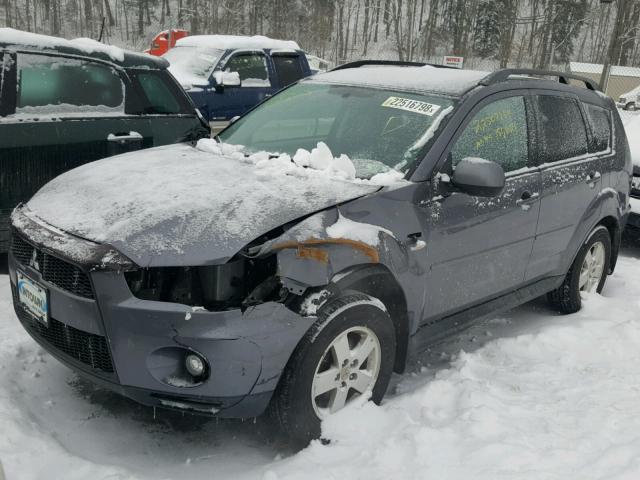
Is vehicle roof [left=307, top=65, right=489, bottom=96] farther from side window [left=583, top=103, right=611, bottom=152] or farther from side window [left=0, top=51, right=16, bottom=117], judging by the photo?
side window [left=0, top=51, right=16, bottom=117]

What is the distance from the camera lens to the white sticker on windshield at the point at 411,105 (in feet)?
11.9

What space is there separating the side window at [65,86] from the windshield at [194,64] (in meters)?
4.74

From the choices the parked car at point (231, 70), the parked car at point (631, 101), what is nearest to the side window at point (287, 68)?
the parked car at point (231, 70)

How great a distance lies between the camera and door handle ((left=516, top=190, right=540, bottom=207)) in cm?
390

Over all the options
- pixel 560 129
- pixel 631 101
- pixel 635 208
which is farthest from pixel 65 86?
pixel 631 101

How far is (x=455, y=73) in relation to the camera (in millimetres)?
4008

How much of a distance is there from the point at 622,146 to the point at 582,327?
161cm

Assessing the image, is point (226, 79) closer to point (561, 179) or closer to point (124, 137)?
point (124, 137)

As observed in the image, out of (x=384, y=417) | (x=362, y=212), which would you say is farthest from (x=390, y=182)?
(x=384, y=417)

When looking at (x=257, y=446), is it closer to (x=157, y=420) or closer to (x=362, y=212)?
(x=157, y=420)

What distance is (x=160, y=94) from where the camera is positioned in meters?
5.83

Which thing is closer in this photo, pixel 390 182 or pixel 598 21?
pixel 390 182

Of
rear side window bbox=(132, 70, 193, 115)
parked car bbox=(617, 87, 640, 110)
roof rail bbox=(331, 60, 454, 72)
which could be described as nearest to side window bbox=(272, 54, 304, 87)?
rear side window bbox=(132, 70, 193, 115)

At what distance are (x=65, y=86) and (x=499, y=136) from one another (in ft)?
11.4
